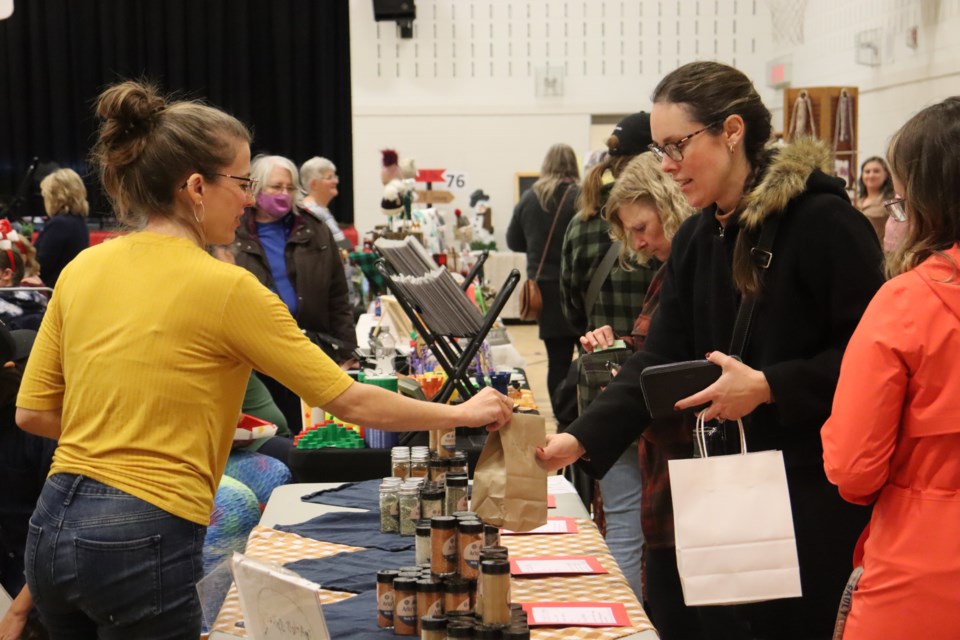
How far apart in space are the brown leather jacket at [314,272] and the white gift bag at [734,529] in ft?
12.1

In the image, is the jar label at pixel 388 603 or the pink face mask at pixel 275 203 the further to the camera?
the pink face mask at pixel 275 203

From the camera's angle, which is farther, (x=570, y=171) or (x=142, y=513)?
(x=570, y=171)

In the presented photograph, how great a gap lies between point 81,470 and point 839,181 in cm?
146

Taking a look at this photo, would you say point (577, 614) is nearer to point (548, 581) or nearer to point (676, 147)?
point (548, 581)

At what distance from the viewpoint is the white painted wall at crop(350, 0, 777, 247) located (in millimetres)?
14078

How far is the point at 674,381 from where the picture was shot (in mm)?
2086

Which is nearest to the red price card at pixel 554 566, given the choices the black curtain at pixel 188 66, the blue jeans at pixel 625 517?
the blue jeans at pixel 625 517

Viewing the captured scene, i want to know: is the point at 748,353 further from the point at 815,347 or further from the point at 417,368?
the point at 417,368

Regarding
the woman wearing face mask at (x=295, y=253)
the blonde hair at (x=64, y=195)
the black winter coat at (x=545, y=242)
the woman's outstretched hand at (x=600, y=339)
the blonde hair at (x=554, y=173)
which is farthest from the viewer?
the blonde hair at (x=64, y=195)

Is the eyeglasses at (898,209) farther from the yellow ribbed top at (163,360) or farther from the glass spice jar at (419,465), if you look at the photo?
the glass spice jar at (419,465)

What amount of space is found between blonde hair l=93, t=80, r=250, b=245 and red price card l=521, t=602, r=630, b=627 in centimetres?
92

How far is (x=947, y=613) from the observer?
1691 millimetres

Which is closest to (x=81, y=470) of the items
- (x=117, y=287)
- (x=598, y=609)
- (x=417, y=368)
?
(x=117, y=287)

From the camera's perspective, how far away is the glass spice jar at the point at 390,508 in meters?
2.67
